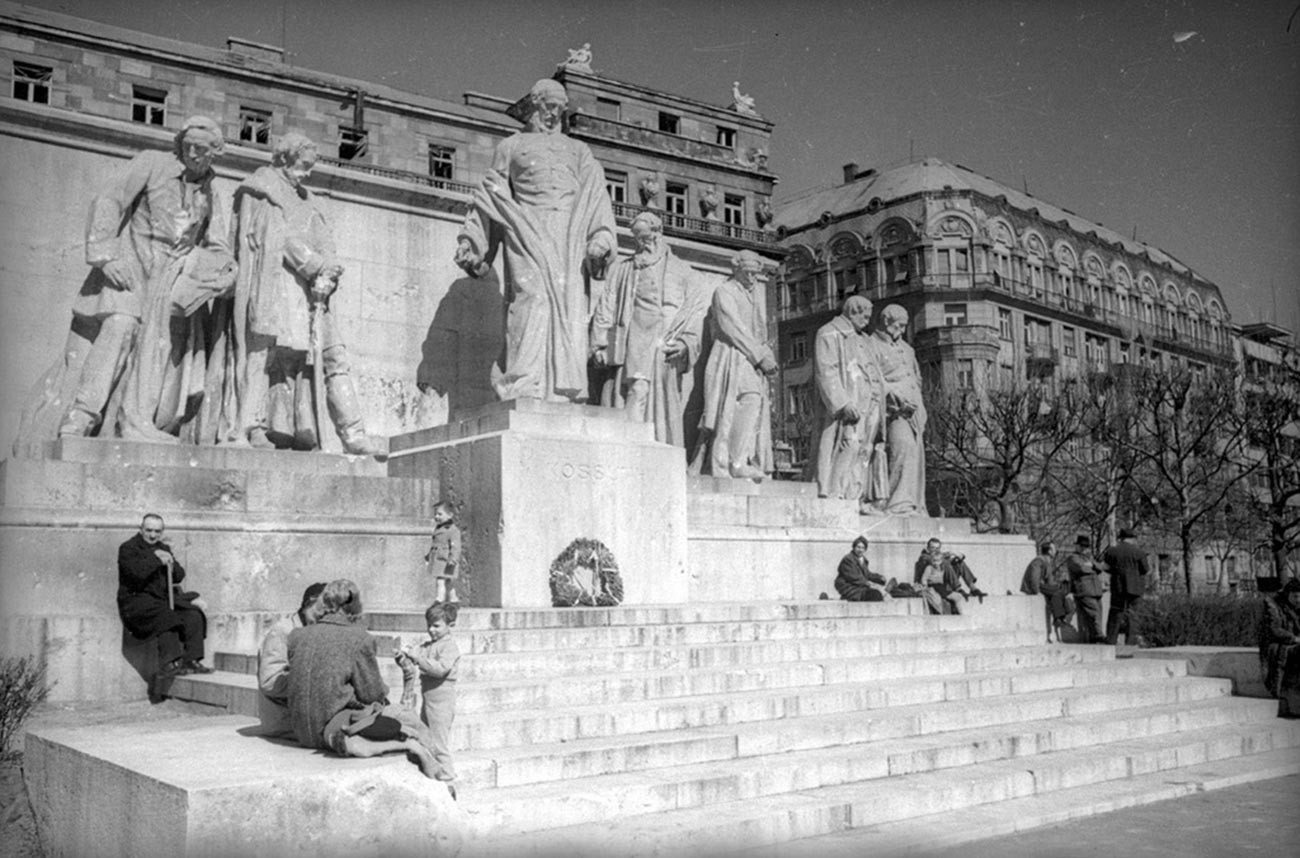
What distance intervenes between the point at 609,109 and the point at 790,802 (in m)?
48.7

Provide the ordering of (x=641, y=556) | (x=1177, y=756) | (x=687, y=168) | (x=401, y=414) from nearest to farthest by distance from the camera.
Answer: (x=1177, y=756)
(x=641, y=556)
(x=401, y=414)
(x=687, y=168)

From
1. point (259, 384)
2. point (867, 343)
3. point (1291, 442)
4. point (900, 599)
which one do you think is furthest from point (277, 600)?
point (1291, 442)

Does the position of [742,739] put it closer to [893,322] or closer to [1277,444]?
[893,322]

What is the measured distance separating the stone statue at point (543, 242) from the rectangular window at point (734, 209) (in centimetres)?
4032

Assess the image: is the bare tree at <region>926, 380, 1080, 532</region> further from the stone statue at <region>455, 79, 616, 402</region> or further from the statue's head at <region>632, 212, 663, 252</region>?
the stone statue at <region>455, 79, 616, 402</region>

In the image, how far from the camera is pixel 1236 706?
447 inches

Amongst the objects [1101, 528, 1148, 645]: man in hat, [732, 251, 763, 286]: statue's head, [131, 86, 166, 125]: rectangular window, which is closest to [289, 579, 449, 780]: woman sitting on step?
[732, 251, 763, 286]: statue's head

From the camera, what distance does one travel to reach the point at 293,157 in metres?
12.5

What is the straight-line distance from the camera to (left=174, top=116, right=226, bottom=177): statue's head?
1148cm

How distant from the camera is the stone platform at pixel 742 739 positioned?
6.29m

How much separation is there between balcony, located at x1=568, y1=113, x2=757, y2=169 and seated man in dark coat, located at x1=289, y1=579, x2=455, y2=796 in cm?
4392

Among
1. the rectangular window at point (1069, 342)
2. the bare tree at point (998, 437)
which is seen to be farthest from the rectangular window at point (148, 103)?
the rectangular window at point (1069, 342)

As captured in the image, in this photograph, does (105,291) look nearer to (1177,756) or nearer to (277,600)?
(277,600)

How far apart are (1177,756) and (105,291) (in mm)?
9790
